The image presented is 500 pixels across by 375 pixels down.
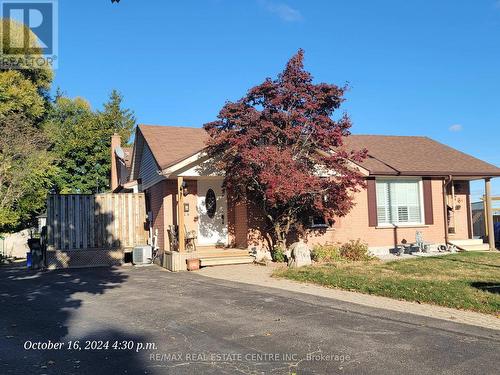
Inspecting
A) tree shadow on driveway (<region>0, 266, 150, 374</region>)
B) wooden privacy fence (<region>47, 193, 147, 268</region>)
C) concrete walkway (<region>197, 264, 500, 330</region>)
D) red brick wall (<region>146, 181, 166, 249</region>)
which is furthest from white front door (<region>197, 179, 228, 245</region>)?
tree shadow on driveway (<region>0, 266, 150, 374</region>)

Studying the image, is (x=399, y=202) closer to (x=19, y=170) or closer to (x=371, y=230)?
(x=371, y=230)

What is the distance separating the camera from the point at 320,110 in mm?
14555

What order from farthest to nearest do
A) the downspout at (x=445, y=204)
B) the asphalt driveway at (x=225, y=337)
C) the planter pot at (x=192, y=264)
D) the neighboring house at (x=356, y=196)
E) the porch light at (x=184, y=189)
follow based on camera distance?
1. the downspout at (x=445, y=204)
2. the neighboring house at (x=356, y=196)
3. the porch light at (x=184, y=189)
4. the planter pot at (x=192, y=264)
5. the asphalt driveway at (x=225, y=337)

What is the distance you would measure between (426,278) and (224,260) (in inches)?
250

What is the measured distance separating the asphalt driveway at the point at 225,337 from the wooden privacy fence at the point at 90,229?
6.31 meters

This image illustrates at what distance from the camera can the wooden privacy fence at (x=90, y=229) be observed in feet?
54.6

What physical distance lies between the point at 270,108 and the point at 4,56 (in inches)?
985

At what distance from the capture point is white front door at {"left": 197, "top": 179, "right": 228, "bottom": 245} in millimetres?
16955

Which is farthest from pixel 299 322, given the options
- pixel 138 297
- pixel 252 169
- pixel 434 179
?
pixel 434 179

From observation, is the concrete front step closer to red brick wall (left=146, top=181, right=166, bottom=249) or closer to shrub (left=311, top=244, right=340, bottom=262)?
shrub (left=311, top=244, right=340, bottom=262)

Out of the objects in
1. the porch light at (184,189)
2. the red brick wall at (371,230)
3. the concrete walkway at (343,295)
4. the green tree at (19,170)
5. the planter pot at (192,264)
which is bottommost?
the concrete walkway at (343,295)

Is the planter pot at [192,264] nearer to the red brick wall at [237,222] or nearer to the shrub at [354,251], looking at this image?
the red brick wall at [237,222]

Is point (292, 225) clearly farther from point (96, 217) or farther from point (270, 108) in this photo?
point (96, 217)

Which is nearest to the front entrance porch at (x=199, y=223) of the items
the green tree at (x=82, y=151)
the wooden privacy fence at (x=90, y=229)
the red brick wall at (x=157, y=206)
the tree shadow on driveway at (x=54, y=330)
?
the red brick wall at (x=157, y=206)
